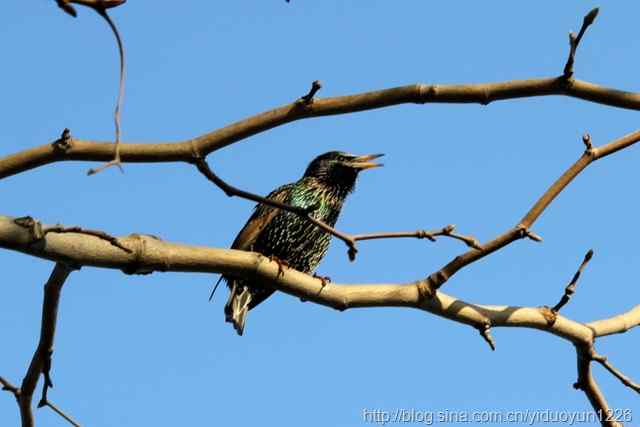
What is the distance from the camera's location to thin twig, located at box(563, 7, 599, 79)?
12.3 feet

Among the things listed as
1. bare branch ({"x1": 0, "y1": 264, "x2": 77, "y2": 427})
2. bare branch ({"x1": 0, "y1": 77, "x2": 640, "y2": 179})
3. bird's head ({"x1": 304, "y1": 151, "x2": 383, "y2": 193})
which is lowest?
bare branch ({"x1": 0, "y1": 264, "x2": 77, "y2": 427})

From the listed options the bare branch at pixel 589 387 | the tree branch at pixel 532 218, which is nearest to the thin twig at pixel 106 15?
the tree branch at pixel 532 218

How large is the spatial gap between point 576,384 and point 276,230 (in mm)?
3381

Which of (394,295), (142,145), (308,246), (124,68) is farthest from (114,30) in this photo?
(308,246)

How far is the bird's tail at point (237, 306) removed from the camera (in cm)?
757

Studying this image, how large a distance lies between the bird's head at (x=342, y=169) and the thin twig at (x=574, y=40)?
4299mm

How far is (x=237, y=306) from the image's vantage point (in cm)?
758

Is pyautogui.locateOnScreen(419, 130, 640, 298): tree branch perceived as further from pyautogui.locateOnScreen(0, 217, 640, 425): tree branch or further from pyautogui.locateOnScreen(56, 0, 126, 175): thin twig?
pyautogui.locateOnScreen(56, 0, 126, 175): thin twig

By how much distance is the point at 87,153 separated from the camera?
3.73 m

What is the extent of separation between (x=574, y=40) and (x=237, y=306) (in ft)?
13.8

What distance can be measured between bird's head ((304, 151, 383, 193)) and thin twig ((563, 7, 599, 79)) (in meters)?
4.30

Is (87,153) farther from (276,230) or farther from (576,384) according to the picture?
(276,230)

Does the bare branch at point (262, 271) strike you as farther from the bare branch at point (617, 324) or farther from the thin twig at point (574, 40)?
the thin twig at point (574, 40)

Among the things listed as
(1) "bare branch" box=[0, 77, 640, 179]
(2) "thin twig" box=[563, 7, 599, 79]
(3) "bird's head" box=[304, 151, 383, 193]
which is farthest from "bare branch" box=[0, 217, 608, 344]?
(3) "bird's head" box=[304, 151, 383, 193]
